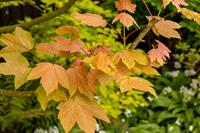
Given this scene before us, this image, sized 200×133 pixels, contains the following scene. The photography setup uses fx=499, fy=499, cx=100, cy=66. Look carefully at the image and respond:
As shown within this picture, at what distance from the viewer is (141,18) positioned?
17.4 ft

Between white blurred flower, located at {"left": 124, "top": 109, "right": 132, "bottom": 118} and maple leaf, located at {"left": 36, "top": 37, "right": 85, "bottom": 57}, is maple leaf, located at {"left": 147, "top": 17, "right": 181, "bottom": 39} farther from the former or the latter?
white blurred flower, located at {"left": 124, "top": 109, "right": 132, "bottom": 118}

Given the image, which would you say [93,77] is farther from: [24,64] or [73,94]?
[24,64]

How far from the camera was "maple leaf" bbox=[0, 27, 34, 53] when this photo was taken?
1872mm

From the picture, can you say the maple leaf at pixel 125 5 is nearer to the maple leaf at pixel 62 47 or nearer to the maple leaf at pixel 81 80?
the maple leaf at pixel 62 47

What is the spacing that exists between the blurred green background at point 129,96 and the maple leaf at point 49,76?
164 cm

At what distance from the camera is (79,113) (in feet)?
5.50

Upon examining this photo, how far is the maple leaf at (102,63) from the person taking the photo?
165 centimetres

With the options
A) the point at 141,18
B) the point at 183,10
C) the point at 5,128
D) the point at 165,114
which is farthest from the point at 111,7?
the point at 183,10

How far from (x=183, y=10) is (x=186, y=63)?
4520 mm

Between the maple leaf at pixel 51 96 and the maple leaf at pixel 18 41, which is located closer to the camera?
the maple leaf at pixel 51 96

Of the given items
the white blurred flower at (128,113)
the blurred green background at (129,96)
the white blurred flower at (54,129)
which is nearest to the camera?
the blurred green background at (129,96)

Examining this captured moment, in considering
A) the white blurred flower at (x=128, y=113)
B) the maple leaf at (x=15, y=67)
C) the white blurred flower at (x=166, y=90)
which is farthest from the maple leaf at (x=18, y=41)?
the white blurred flower at (x=166, y=90)

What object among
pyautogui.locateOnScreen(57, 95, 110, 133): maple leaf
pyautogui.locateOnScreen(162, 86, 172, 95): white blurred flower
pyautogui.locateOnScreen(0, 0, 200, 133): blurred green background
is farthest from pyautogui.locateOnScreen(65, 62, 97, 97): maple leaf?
pyautogui.locateOnScreen(162, 86, 172, 95): white blurred flower

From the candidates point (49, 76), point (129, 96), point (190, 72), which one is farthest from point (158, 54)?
point (190, 72)
